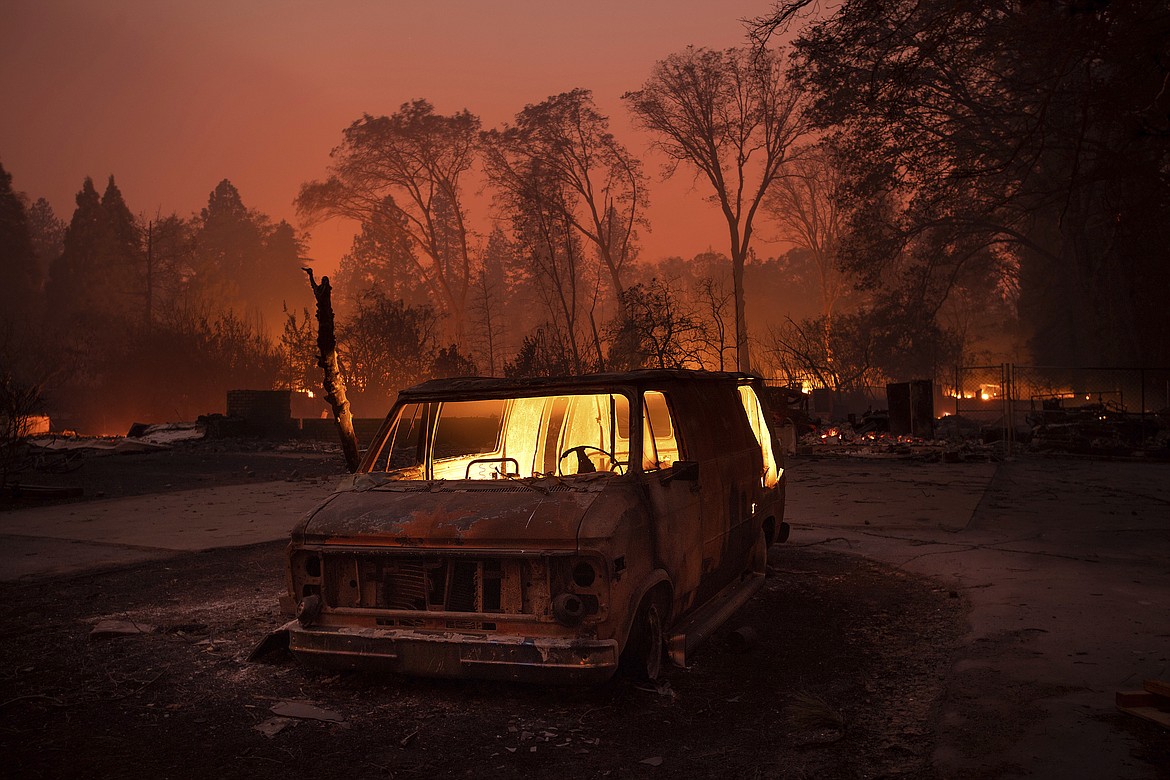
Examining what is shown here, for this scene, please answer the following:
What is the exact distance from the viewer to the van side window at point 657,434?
5344 millimetres

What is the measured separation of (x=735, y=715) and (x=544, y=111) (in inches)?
1599

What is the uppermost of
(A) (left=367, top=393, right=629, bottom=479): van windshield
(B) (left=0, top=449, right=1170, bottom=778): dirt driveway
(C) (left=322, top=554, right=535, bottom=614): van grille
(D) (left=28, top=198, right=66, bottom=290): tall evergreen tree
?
(D) (left=28, top=198, right=66, bottom=290): tall evergreen tree

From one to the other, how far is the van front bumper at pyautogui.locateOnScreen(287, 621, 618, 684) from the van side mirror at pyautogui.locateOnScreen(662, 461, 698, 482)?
1.14 meters

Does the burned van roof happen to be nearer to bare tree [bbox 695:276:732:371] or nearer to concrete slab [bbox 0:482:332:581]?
concrete slab [bbox 0:482:332:581]

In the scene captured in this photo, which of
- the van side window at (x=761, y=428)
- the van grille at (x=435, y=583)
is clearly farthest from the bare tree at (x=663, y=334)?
the van grille at (x=435, y=583)

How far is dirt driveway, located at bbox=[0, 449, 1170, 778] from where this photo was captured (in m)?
4.02

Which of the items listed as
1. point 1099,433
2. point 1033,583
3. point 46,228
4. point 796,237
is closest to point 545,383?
point 1033,583

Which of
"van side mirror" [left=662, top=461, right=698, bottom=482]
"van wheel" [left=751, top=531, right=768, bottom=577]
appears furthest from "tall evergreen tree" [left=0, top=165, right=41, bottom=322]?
"van side mirror" [left=662, top=461, right=698, bottom=482]

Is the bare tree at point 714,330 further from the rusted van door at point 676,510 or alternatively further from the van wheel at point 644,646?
the van wheel at point 644,646

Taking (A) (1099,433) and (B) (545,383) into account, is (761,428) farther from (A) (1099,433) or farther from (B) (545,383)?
(A) (1099,433)

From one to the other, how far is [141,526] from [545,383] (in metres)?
8.71

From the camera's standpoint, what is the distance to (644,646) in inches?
190

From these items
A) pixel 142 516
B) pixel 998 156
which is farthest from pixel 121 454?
pixel 998 156

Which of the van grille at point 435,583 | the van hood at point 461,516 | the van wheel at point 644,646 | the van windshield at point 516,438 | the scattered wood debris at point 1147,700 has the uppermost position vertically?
the van windshield at point 516,438
